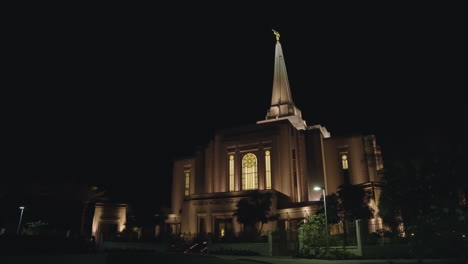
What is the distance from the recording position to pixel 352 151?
127 feet

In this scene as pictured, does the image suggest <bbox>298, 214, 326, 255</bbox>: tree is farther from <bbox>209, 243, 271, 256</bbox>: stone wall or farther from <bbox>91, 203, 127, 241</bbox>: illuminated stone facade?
<bbox>91, 203, 127, 241</bbox>: illuminated stone facade

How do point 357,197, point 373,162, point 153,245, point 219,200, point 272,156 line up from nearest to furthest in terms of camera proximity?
point 373,162, point 357,197, point 153,245, point 219,200, point 272,156

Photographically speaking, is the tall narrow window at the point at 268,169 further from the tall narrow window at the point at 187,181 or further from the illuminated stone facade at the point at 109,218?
the illuminated stone facade at the point at 109,218

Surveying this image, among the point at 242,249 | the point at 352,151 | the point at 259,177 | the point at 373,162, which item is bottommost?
the point at 242,249

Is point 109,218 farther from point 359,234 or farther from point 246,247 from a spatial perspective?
point 359,234

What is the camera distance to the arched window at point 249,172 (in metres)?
39.0

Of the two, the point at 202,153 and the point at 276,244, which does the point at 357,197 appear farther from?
the point at 202,153

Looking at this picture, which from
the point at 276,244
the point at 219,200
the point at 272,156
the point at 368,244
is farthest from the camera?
the point at 272,156

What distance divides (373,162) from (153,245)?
23.5m

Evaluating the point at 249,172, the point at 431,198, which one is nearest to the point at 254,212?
the point at 249,172

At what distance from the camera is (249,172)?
39.8m

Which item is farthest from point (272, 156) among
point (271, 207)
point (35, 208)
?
point (35, 208)

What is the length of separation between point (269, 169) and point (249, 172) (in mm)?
2442

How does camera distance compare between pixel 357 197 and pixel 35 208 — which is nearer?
pixel 357 197
